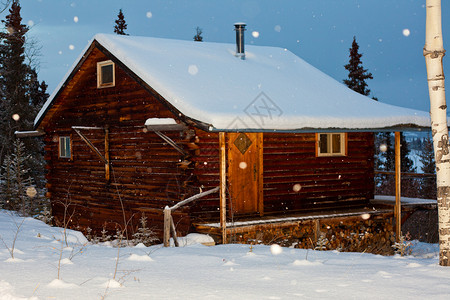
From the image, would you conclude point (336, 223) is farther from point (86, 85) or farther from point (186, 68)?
point (86, 85)

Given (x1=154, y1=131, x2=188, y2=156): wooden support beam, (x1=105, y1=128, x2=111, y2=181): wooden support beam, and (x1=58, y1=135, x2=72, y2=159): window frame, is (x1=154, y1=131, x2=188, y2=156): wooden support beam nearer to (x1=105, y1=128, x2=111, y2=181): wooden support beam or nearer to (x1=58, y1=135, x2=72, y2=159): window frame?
(x1=105, y1=128, x2=111, y2=181): wooden support beam

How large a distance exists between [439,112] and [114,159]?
34.1ft

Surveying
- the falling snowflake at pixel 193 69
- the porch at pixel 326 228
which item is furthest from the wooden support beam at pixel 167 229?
the falling snowflake at pixel 193 69

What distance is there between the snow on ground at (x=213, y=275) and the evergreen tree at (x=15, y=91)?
26.2 m

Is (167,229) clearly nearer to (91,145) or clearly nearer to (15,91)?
(91,145)

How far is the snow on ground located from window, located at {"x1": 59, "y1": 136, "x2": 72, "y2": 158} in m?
9.85

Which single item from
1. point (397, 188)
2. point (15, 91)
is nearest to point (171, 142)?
point (397, 188)

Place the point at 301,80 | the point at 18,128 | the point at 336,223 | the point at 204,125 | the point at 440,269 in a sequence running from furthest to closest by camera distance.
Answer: the point at 18,128
the point at 301,80
the point at 336,223
the point at 204,125
the point at 440,269

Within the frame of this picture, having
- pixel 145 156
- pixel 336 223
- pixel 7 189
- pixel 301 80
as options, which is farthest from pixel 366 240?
pixel 7 189

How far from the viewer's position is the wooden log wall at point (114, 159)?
45.2 feet

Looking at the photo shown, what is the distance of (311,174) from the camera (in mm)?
15055

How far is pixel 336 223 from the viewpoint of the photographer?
1416cm

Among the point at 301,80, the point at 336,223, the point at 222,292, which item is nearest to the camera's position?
the point at 222,292

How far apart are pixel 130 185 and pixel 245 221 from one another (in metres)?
4.07
